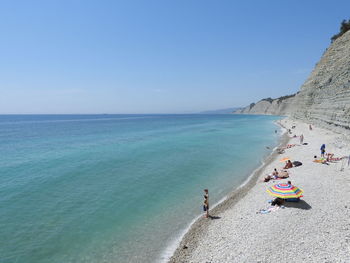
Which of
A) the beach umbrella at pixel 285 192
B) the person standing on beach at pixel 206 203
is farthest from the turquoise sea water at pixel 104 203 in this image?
the beach umbrella at pixel 285 192

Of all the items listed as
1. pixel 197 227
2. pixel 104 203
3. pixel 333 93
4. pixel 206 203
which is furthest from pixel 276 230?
pixel 333 93

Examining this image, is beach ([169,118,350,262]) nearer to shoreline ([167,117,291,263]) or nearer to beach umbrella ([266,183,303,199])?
shoreline ([167,117,291,263])

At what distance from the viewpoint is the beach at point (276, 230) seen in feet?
27.6

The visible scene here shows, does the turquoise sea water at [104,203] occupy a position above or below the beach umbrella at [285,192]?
below

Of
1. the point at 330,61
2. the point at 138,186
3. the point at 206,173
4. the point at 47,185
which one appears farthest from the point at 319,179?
the point at 330,61

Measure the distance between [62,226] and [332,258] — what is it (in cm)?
1298

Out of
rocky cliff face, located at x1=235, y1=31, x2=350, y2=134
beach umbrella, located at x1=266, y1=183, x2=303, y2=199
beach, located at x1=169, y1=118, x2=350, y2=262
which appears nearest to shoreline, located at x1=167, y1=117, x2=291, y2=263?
beach, located at x1=169, y1=118, x2=350, y2=262

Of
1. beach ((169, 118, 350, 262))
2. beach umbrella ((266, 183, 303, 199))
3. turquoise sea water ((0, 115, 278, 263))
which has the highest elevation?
beach umbrella ((266, 183, 303, 199))

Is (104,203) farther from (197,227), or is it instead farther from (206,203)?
(206,203)

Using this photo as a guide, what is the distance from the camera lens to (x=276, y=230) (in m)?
9.95

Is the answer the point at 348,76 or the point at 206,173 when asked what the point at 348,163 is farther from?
the point at 348,76

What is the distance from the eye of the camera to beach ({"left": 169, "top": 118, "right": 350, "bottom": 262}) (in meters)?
8.40

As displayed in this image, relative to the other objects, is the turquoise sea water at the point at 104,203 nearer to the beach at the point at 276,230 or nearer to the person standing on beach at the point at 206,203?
the person standing on beach at the point at 206,203

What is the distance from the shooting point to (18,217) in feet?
44.8
